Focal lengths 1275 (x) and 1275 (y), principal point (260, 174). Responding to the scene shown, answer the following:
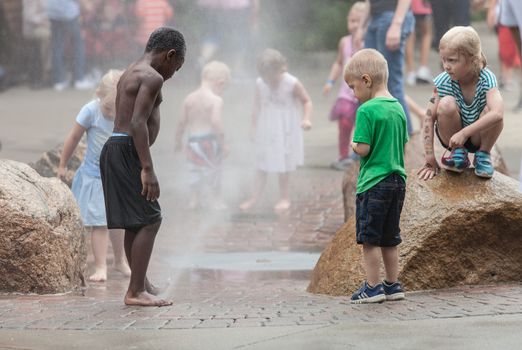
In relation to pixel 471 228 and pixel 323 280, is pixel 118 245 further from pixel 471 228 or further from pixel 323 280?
pixel 471 228

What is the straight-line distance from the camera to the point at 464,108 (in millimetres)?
7066

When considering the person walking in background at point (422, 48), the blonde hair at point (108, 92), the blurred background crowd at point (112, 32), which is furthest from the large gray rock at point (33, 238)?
the person walking in background at point (422, 48)

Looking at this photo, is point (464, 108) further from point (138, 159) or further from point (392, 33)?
point (392, 33)

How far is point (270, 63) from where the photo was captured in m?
11.5

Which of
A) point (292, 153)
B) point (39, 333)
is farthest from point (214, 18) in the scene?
point (39, 333)

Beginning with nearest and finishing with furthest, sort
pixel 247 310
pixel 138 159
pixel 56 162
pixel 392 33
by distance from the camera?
1. pixel 247 310
2. pixel 138 159
3. pixel 56 162
4. pixel 392 33

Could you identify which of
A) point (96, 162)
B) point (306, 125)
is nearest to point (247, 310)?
point (96, 162)

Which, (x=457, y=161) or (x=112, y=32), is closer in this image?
(x=457, y=161)

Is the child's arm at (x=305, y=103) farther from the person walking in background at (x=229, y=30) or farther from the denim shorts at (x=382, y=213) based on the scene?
the person walking in background at (x=229, y=30)

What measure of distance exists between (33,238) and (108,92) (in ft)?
5.78

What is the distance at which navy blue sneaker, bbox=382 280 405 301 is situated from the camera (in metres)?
6.57

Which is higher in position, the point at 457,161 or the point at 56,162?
the point at 457,161

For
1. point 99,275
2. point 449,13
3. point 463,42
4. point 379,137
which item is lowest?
point 99,275

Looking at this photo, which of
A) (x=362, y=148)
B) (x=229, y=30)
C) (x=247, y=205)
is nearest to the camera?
(x=362, y=148)
